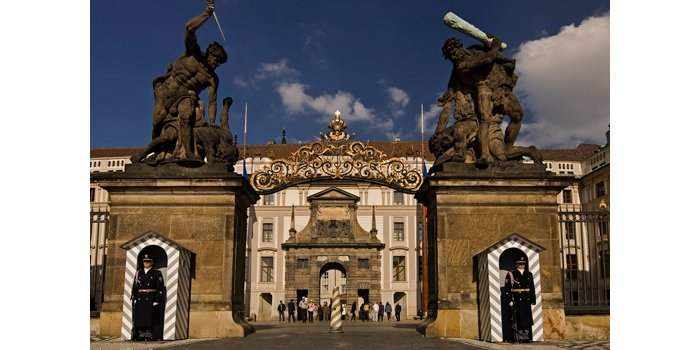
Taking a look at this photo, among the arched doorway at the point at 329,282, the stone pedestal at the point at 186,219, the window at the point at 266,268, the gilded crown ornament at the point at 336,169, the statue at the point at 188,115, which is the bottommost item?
the arched doorway at the point at 329,282

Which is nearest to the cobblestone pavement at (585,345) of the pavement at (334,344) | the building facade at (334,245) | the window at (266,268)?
the pavement at (334,344)

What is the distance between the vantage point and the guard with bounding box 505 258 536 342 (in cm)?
1044

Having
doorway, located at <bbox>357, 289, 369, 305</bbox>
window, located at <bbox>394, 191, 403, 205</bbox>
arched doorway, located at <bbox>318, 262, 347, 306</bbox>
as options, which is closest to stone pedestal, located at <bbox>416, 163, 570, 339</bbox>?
doorway, located at <bbox>357, 289, 369, 305</bbox>

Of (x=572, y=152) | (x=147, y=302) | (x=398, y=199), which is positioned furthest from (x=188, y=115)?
(x=572, y=152)

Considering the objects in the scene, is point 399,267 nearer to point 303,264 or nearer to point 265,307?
point 303,264

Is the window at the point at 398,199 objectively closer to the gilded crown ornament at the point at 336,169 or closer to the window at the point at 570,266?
the window at the point at 570,266

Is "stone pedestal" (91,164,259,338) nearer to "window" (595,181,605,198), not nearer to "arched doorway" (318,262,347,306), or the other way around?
"window" (595,181,605,198)

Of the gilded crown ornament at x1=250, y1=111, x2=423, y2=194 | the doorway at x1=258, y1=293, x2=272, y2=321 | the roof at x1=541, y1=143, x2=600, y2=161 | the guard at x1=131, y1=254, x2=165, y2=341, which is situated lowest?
the doorway at x1=258, y1=293, x2=272, y2=321

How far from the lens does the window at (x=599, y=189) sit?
3297 centimetres

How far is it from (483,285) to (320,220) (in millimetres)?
35872

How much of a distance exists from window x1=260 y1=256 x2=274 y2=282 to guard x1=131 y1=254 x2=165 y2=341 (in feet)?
121

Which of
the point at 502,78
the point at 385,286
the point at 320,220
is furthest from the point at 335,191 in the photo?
the point at 502,78

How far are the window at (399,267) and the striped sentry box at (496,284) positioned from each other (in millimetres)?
36897

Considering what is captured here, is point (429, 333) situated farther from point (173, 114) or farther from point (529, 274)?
point (173, 114)
